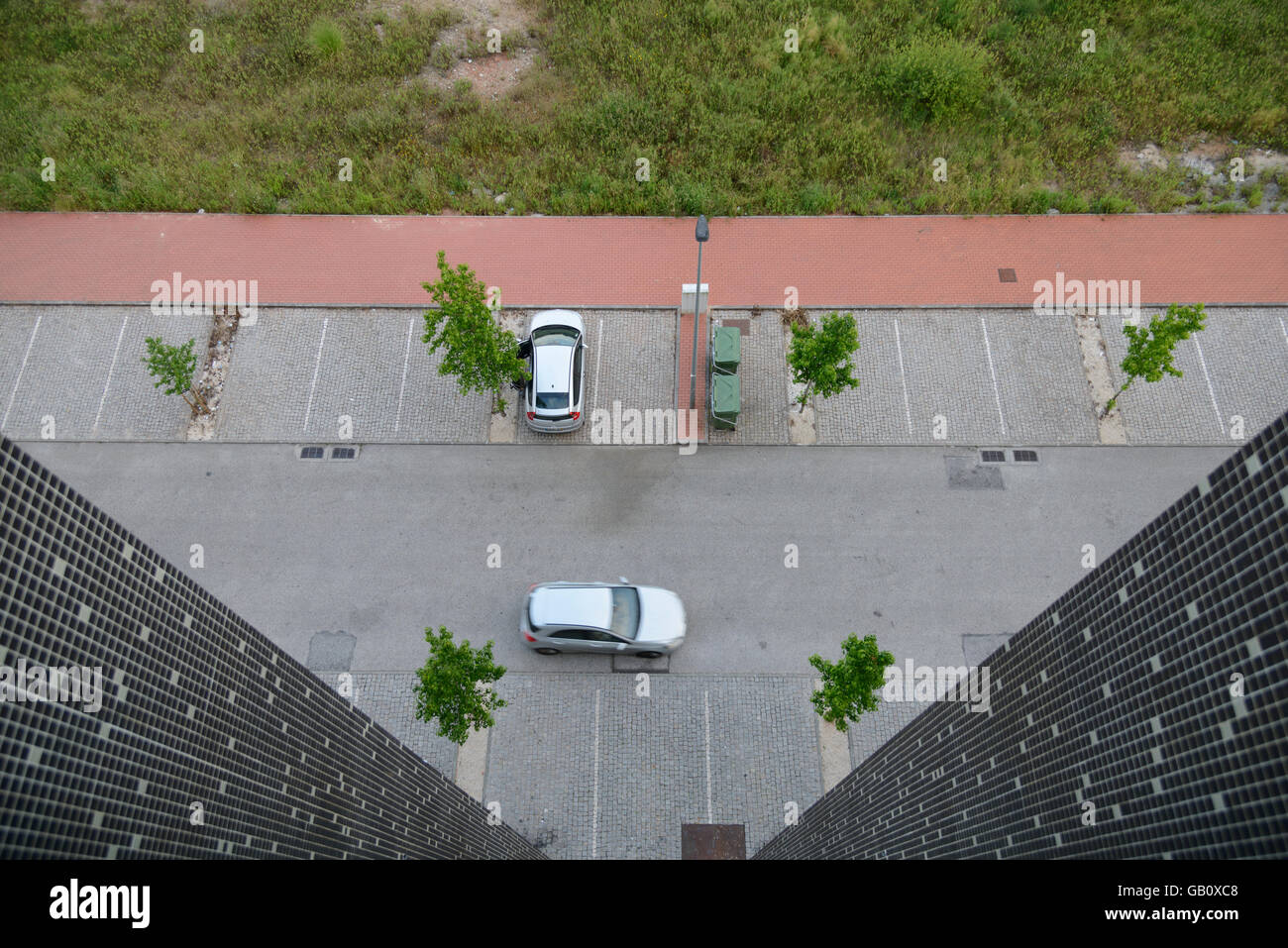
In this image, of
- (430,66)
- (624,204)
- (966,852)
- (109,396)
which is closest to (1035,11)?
(624,204)

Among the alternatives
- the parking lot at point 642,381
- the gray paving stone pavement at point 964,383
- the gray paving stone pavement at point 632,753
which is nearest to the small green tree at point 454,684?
the gray paving stone pavement at point 632,753

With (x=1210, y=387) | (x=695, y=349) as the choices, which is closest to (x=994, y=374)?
(x=1210, y=387)

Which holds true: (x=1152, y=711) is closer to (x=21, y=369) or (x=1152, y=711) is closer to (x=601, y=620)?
(x=601, y=620)

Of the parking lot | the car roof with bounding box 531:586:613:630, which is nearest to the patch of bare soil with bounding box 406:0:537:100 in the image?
the parking lot

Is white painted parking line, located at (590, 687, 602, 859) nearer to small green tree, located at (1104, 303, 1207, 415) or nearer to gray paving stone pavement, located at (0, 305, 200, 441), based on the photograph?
gray paving stone pavement, located at (0, 305, 200, 441)

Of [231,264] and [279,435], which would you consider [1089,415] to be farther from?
[231,264]

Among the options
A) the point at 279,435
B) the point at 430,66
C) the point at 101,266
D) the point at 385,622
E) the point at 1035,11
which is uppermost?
the point at 1035,11
